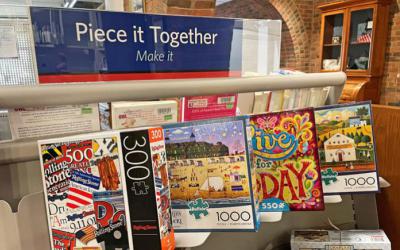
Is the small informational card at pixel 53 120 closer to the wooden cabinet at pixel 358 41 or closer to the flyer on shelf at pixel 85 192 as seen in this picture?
the flyer on shelf at pixel 85 192

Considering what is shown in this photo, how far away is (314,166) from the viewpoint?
0.87 m

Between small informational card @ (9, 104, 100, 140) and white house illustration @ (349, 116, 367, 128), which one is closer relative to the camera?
small informational card @ (9, 104, 100, 140)

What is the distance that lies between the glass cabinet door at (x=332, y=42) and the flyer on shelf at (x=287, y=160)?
4.60 metres

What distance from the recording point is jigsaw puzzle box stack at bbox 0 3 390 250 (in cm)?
59

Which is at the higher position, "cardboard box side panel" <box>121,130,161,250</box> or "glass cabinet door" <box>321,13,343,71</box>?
"glass cabinet door" <box>321,13,343,71</box>

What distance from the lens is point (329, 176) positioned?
0.95 meters

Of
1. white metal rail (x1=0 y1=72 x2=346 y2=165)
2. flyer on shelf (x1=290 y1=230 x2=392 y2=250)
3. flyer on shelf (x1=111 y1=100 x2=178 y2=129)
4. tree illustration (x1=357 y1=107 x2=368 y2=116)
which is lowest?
flyer on shelf (x1=290 y1=230 x2=392 y2=250)

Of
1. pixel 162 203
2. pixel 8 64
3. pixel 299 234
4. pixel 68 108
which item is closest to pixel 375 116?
pixel 299 234

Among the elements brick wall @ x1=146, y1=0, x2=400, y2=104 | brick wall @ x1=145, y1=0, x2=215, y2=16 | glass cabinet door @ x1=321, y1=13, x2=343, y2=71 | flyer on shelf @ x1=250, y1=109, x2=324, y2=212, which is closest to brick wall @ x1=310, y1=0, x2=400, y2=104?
brick wall @ x1=146, y1=0, x2=400, y2=104

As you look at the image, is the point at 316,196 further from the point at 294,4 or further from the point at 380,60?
the point at 294,4

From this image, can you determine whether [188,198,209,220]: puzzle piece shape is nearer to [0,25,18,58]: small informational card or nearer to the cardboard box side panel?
the cardboard box side panel

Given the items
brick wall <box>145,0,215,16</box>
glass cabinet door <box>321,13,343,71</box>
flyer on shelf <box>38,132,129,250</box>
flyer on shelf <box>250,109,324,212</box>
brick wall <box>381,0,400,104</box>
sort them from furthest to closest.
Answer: glass cabinet door <box>321,13,343,71</box> < brick wall <box>381,0,400,104</box> < brick wall <box>145,0,215,16</box> < flyer on shelf <box>250,109,324,212</box> < flyer on shelf <box>38,132,129,250</box>

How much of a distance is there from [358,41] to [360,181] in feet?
14.3

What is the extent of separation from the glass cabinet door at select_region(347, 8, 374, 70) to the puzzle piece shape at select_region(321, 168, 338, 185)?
161 inches
